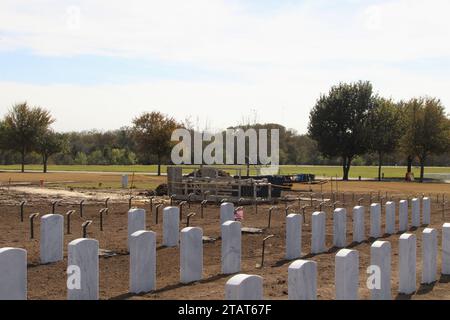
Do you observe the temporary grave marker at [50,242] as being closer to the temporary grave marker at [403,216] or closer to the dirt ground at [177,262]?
the dirt ground at [177,262]

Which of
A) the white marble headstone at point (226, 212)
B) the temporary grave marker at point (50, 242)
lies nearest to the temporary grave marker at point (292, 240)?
the white marble headstone at point (226, 212)

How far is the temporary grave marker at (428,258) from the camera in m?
11.2

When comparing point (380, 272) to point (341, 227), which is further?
point (341, 227)

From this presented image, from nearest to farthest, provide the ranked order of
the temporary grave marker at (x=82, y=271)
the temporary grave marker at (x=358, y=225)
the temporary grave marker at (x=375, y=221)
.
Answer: the temporary grave marker at (x=82, y=271) < the temporary grave marker at (x=358, y=225) < the temporary grave marker at (x=375, y=221)

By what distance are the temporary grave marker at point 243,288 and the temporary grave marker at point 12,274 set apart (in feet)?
8.65

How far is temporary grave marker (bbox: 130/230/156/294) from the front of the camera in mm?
9992

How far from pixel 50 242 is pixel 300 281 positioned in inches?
268

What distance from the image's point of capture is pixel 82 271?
888 centimetres

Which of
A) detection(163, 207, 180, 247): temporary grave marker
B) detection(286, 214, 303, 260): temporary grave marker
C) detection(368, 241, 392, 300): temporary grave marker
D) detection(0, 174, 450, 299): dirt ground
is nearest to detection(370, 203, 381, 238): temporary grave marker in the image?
detection(0, 174, 450, 299): dirt ground

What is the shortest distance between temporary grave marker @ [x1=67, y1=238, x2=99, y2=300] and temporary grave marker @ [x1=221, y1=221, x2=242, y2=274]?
3220 mm

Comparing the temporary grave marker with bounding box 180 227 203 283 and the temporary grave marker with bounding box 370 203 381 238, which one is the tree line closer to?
the temporary grave marker with bounding box 370 203 381 238

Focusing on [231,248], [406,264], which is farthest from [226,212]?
[406,264]

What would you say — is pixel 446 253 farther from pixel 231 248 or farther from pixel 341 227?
pixel 231 248
